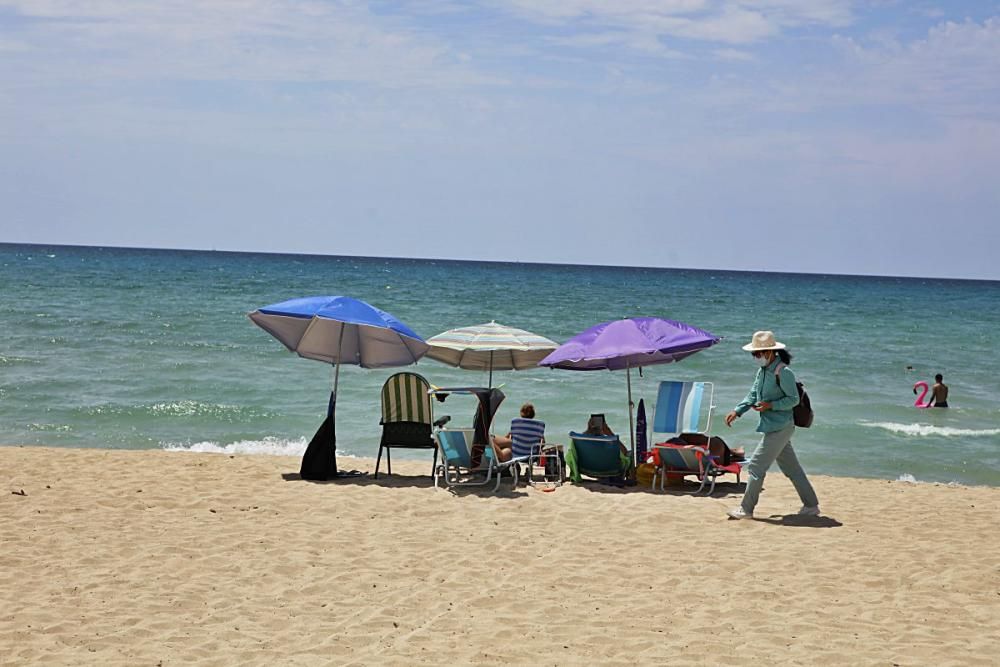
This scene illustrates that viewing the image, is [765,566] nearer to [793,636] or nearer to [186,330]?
[793,636]

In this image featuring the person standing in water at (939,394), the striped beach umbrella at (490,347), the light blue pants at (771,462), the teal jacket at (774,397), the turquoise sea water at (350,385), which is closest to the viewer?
the teal jacket at (774,397)

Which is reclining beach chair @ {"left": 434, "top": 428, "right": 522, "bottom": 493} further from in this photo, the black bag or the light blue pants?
the black bag

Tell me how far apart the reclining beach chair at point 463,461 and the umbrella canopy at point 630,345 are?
104 centimetres

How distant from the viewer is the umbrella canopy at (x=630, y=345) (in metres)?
9.69

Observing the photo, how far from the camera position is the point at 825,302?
63562 mm

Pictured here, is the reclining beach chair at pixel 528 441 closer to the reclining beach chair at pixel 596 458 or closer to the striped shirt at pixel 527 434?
the striped shirt at pixel 527 434

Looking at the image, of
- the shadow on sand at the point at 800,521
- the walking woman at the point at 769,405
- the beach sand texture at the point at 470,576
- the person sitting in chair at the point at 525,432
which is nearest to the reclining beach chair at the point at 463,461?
the person sitting in chair at the point at 525,432

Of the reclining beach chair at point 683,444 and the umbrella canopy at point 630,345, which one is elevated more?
the umbrella canopy at point 630,345

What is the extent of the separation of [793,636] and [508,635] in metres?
1.55

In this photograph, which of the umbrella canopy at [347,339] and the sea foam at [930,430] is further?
the sea foam at [930,430]

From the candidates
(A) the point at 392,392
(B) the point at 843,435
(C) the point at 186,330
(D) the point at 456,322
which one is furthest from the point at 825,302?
(A) the point at 392,392

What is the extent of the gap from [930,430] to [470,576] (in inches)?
480

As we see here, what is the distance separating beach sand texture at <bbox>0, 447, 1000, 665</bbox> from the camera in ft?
17.4

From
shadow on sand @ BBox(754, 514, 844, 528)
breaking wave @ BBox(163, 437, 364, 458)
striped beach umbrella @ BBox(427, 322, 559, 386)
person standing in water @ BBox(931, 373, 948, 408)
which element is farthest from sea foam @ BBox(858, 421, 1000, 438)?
breaking wave @ BBox(163, 437, 364, 458)
